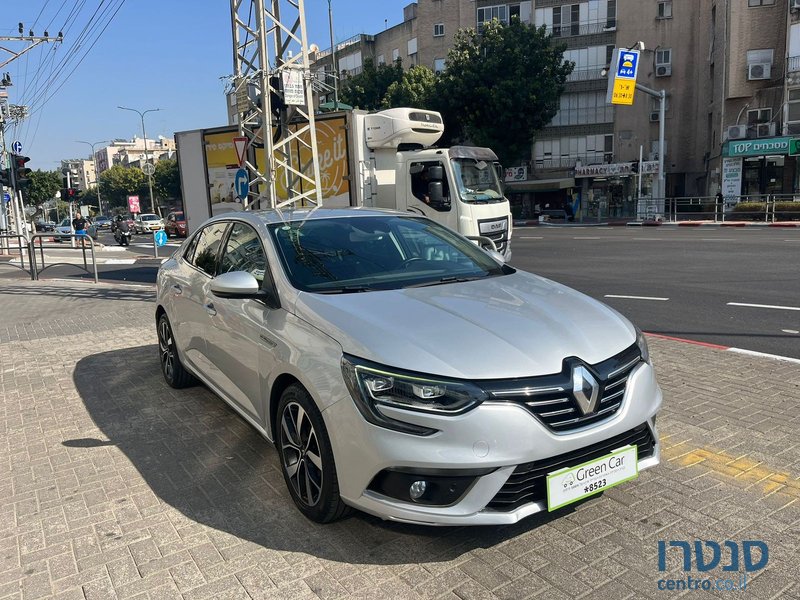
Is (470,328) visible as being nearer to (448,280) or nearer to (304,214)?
(448,280)

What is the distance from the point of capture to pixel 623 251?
17.0 m

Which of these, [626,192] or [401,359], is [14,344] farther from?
[626,192]

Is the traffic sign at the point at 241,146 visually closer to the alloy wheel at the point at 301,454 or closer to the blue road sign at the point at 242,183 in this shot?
the blue road sign at the point at 242,183

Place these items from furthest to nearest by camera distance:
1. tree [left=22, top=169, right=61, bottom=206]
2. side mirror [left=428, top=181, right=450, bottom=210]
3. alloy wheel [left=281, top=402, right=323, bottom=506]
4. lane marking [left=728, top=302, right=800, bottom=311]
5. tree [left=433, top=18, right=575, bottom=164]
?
tree [left=22, top=169, right=61, bottom=206] → tree [left=433, top=18, right=575, bottom=164] → side mirror [left=428, top=181, right=450, bottom=210] → lane marking [left=728, top=302, right=800, bottom=311] → alloy wheel [left=281, top=402, right=323, bottom=506]

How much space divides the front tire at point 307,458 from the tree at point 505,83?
3551cm

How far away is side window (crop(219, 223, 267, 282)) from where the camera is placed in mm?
4012

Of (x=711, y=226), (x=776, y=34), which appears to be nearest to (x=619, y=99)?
(x=711, y=226)

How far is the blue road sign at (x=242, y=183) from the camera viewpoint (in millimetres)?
10945

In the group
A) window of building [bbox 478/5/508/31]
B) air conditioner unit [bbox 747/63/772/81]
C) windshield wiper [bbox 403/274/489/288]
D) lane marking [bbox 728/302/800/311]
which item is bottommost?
lane marking [bbox 728/302/800/311]

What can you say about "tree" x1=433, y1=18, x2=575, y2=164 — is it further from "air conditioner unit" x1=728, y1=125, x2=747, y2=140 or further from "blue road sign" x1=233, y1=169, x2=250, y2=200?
"blue road sign" x1=233, y1=169, x2=250, y2=200

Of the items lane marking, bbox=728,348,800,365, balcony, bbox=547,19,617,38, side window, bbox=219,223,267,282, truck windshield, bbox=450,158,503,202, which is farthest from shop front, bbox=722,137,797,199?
side window, bbox=219,223,267,282

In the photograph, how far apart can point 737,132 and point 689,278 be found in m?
26.1

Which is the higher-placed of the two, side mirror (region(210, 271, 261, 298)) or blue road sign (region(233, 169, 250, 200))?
Answer: blue road sign (region(233, 169, 250, 200))

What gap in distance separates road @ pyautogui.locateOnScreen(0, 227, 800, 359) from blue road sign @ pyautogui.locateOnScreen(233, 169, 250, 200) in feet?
15.6
